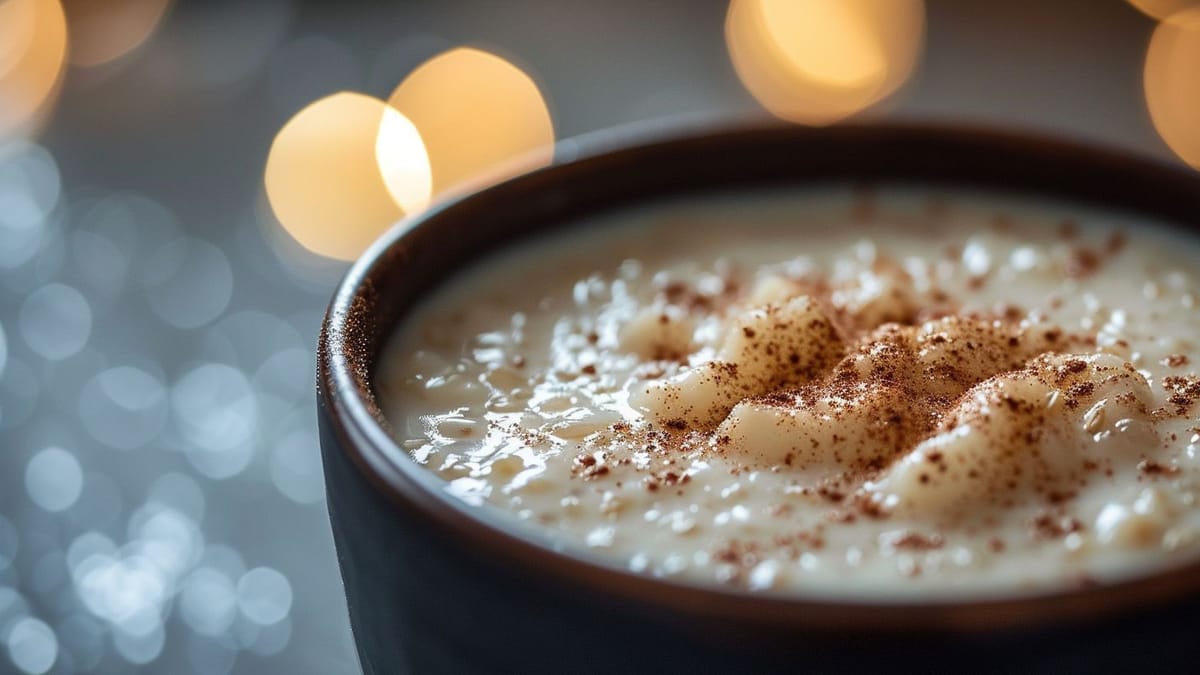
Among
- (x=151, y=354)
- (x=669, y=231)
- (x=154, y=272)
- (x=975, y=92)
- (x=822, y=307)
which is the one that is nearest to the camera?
(x=822, y=307)

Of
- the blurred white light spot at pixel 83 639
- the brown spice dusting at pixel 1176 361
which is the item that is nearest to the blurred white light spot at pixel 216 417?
Result: the blurred white light spot at pixel 83 639

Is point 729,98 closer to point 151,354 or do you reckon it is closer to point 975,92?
point 975,92

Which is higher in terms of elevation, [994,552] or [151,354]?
[994,552]

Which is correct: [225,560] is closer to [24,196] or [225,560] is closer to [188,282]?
[188,282]

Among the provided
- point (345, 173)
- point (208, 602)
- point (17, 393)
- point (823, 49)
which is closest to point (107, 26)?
point (345, 173)

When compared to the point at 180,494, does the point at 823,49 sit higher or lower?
higher

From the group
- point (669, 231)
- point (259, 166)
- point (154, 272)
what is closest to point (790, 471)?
point (669, 231)
